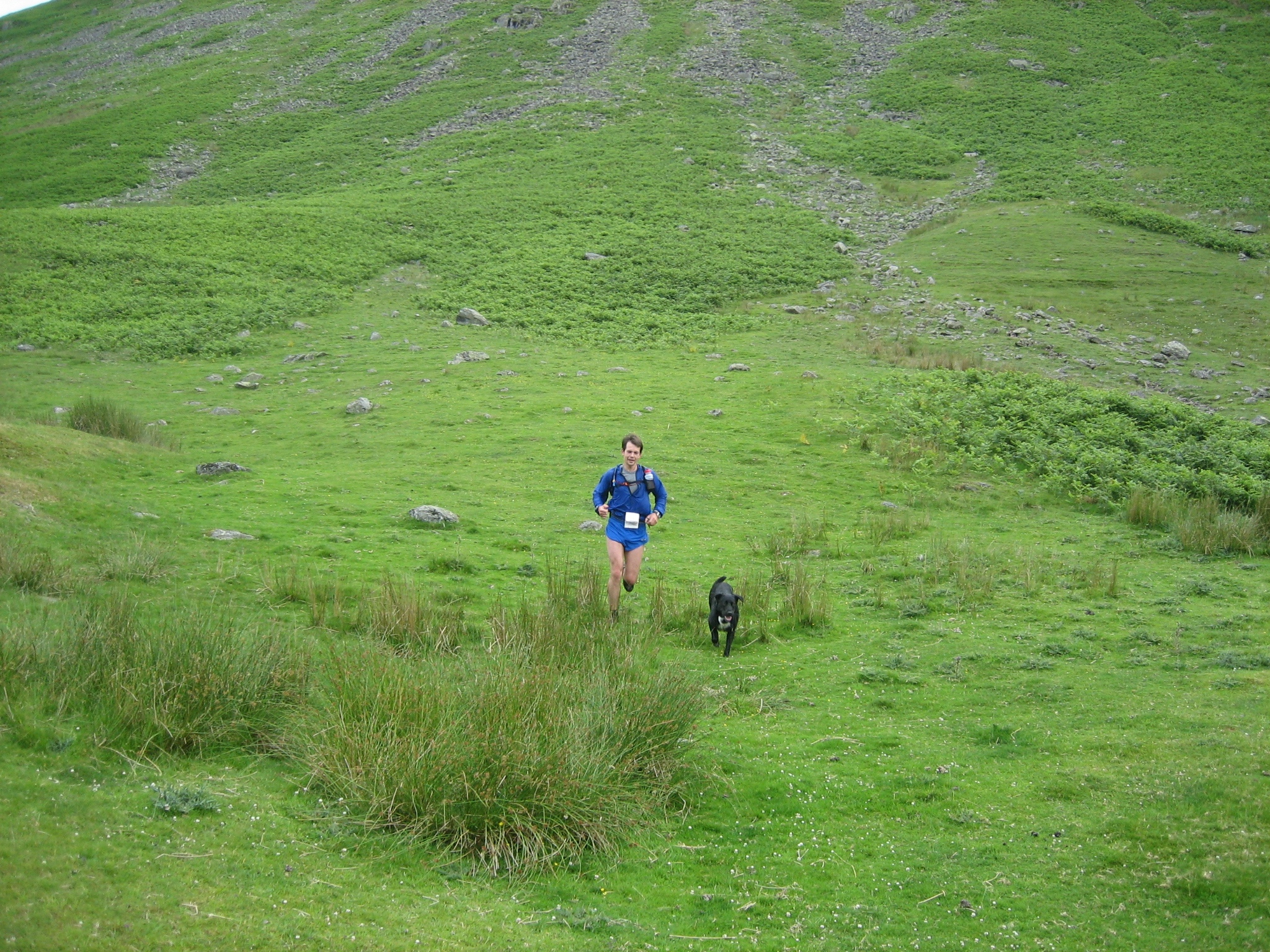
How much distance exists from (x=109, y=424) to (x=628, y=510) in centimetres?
1423

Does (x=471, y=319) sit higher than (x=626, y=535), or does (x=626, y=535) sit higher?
(x=471, y=319)

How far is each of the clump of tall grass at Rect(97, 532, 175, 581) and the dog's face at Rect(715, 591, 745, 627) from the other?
6.87 meters

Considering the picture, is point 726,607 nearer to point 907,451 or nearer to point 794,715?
point 794,715

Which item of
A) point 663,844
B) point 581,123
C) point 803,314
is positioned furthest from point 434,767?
point 581,123

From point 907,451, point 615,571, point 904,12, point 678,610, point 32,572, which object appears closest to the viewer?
point 32,572

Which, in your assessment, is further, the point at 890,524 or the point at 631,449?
the point at 890,524

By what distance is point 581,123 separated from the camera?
59.0 m

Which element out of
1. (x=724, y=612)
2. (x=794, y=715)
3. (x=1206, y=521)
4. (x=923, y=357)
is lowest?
(x=1206, y=521)

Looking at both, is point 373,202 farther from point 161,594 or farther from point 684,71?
point 161,594

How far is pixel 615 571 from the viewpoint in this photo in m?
11.9

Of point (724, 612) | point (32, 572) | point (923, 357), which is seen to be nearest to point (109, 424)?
point (32, 572)

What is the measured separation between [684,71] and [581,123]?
12465mm

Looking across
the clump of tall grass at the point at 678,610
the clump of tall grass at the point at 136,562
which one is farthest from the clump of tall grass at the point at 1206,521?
the clump of tall grass at the point at 136,562

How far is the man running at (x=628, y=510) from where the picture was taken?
1198 cm
